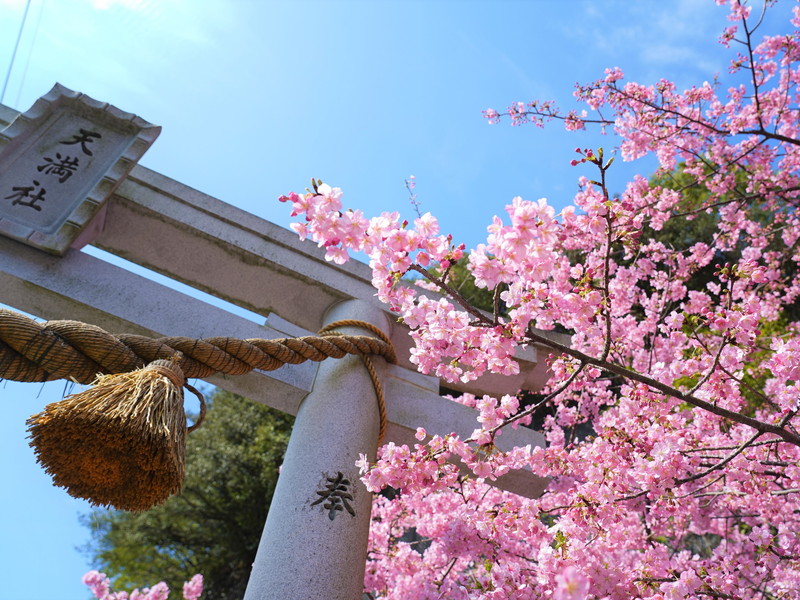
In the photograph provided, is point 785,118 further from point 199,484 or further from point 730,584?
point 199,484

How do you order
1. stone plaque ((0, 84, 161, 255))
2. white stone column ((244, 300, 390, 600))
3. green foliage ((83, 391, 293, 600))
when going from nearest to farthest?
white stone column ((244, 300, 390, 600)) < stone plaque ((0, 84, 161, 255)) < green foliage ((83, 391, 293, 600))

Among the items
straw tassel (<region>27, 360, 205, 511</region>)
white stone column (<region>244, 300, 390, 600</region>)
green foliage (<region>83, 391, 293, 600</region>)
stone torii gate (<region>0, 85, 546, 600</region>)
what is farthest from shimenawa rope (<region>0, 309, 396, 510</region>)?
green foliage (<region>83, 391, 293, 600</region>)

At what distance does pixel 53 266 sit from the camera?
3275mm

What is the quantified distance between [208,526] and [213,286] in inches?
337

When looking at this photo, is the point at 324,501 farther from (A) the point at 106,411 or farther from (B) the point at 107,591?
(B) the point at 107,591

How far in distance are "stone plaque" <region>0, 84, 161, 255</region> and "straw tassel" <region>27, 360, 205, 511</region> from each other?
1885 millimetres

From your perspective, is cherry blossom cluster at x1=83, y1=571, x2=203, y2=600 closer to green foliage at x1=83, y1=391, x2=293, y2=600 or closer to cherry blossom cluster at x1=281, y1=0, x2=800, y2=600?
cherry blossom cluster at x1=281, y1=0, x2=800, y2=600

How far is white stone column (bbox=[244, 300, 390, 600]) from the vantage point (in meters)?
2.37

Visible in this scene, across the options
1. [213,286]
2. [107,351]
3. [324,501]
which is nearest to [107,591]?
[213,286]

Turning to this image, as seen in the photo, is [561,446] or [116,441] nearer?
[116,441]

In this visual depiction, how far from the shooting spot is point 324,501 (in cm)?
263

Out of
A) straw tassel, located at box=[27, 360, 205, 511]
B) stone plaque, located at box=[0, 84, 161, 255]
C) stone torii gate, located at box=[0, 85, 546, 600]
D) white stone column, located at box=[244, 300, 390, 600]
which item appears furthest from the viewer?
stone plaque, located at box=[0, 84, 161, 255]

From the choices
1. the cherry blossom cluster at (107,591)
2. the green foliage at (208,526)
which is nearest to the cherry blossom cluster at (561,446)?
the cherry blossom cluster at (107,591)

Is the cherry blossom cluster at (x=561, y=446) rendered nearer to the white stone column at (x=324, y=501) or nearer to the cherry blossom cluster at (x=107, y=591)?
the white stone column at (x=324, y=501)
